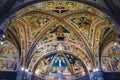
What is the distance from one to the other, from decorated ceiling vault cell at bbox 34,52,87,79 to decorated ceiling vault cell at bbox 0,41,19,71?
98.0 inches

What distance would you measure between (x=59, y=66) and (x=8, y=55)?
514 cm

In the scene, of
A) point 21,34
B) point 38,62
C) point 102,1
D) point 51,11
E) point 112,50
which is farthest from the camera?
point 38,62

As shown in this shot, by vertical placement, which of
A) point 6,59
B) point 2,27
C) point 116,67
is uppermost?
point 2,27

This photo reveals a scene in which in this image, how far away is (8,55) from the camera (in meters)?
15.8

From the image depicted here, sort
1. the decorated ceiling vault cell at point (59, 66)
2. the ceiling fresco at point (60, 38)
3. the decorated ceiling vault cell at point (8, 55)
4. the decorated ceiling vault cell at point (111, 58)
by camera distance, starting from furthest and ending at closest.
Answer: the decorated ceiling vault cell at point (59, 66), the decorated ceiling vault cell at point (111, 58), the decorated ceiling vault cell at point (8, 55), the ceiling fresco at point (60, 38)

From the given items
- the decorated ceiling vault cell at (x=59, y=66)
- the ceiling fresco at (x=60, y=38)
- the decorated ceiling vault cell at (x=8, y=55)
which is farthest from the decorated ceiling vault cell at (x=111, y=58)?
the decorated ceiling vault cell at (x=8, y=55)

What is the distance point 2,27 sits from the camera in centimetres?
911

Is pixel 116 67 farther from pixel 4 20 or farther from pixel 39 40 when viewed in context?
pixel 4 20

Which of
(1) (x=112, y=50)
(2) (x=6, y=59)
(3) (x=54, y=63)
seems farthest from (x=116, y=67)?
(2) (x=6, y=59)

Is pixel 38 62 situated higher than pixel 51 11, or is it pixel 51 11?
pixel 51 11

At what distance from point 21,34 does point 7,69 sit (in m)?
3.26

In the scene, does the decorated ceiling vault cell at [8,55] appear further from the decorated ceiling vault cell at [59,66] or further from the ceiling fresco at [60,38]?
the decorated ceiling vault cell at [59,66]

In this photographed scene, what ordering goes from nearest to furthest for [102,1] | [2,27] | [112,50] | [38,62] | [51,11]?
[2,27], [102,1], [51,11], [112,50], [38,62]

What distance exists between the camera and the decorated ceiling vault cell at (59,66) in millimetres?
17391
